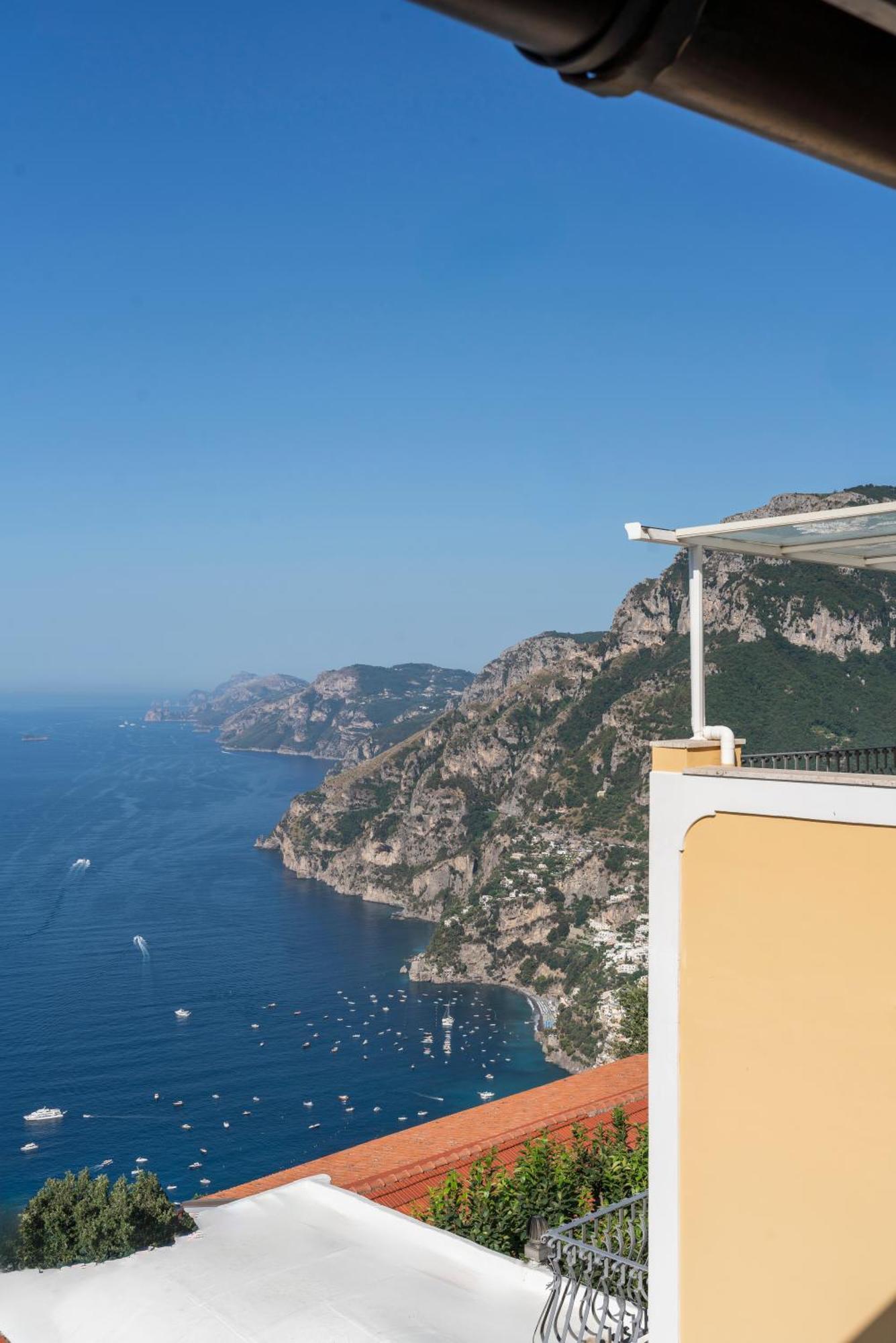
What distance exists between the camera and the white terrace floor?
6023 mm

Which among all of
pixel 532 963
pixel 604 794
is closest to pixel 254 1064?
pixel 532 963

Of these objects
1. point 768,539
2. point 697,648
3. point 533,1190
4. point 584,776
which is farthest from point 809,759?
point 584,776

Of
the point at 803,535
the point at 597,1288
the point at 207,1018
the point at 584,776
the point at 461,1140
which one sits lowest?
the point at 207,1018

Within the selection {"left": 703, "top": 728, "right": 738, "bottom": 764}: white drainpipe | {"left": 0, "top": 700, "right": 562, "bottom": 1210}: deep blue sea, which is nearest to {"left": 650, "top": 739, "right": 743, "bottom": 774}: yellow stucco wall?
{"left": 703, "top": 728, "right": 738, "bottom": 764}: white drainpipe

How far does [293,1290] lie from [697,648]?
449 centimetres

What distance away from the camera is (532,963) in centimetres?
8231

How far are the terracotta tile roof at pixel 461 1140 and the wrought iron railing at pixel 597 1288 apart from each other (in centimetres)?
255

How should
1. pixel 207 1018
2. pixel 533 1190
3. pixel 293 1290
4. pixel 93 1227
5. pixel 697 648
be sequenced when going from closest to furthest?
pixel 697 648
pixel 293 1290
pixel 93 1227
pixel 533 1190
pixel 207 1018

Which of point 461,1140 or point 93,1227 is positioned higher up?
point 93,1227

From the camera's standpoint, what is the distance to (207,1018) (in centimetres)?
6931

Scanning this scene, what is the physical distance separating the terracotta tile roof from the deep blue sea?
140 ft

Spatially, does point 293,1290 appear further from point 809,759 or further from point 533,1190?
point 809,759

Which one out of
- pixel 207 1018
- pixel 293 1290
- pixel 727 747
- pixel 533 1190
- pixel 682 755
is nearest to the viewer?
pixel 682 755

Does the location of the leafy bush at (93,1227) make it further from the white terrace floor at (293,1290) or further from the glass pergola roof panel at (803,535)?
the glass pergola roof panel at (803,535)
